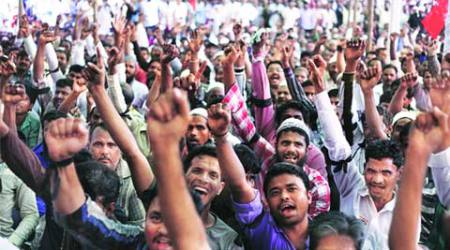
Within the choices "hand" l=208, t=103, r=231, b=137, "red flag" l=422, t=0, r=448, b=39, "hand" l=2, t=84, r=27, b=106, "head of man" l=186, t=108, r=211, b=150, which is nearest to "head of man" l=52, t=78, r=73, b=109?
"head of man" l=186, t=108, r=211, b=150

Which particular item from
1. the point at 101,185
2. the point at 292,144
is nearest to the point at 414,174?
the point at 101,185

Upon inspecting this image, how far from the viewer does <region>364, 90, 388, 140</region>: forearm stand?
5.35m

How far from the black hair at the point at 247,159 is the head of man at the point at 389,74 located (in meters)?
4.42

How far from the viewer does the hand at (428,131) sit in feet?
8.83

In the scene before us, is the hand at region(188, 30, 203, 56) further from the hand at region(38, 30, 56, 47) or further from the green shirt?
the green shirt

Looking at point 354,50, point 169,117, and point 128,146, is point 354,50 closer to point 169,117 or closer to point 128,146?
point 128,146

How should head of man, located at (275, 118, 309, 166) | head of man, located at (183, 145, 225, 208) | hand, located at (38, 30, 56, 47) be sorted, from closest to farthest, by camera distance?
head of man, located at (183, 145, 225, 208) → head of man, located at (275, 118, 309, 166) → hand, located at (38, 30, 56, 47)

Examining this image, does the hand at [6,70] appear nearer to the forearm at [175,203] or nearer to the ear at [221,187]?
the ear at [221,187]

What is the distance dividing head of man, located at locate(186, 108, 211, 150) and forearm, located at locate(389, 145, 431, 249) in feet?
8.11

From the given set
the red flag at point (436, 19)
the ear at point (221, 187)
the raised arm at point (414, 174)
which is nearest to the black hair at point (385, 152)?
the ear at point (221, 187)

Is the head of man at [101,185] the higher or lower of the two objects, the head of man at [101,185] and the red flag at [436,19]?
the lower

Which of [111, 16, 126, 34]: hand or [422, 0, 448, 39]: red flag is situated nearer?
[111, 16, 126, 34]: hand

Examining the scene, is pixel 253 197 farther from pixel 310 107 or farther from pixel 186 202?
pixel 310 107

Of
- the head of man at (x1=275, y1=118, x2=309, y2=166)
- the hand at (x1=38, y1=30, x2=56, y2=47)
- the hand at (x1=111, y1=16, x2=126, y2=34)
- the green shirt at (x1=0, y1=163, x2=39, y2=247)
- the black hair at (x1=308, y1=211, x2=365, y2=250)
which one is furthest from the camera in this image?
the hand at (x1=111, y1=16, x2=126, y2=34)
